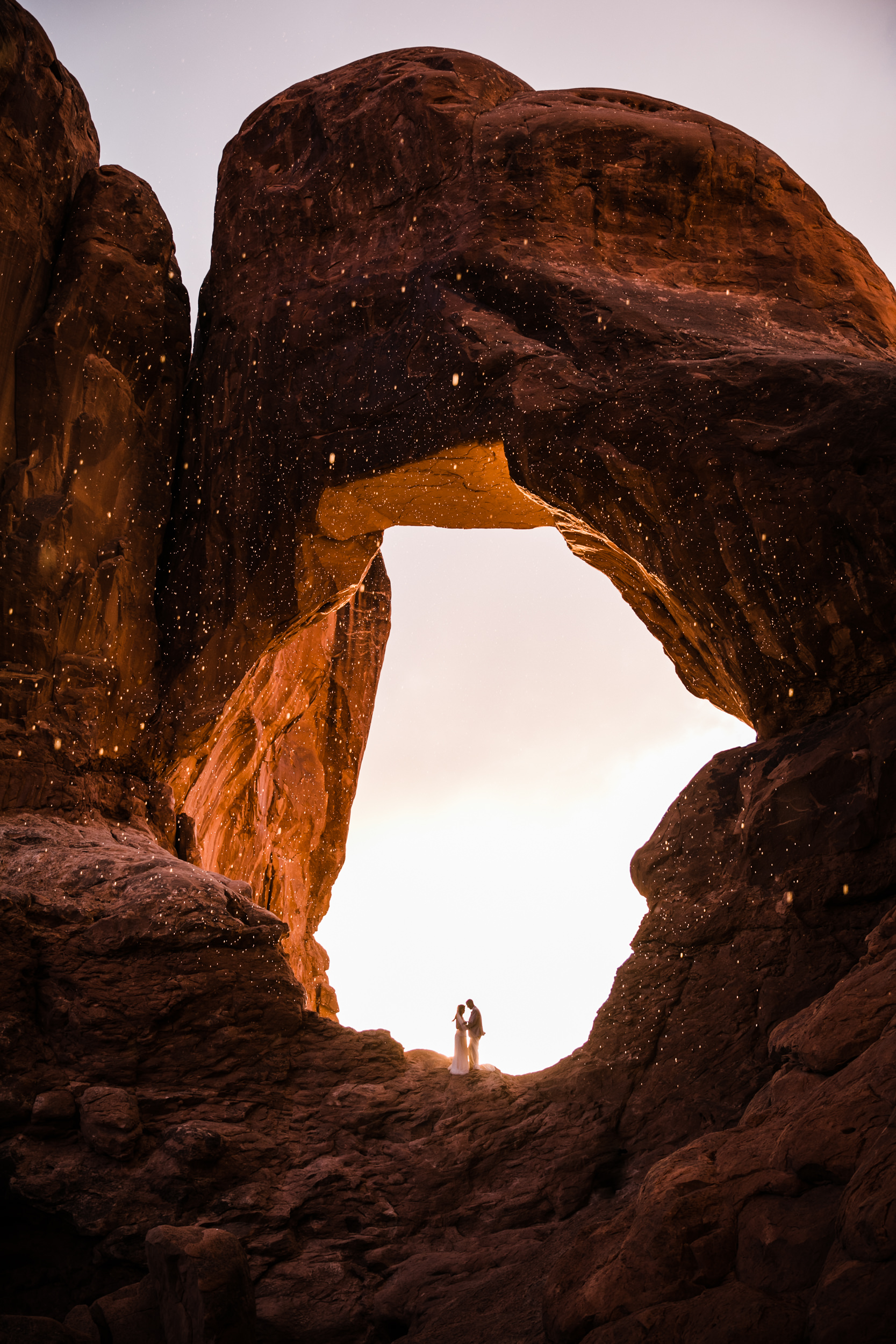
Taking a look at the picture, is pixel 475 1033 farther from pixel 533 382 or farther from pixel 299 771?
pixel 299 771

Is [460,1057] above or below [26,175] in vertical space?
below

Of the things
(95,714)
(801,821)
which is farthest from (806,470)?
(95,714)

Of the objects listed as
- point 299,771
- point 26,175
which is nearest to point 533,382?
point 26,175

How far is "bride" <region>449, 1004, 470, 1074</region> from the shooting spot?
34.1ft

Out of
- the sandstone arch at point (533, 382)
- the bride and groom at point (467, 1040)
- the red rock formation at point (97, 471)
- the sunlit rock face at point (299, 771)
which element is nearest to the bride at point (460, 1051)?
the bride and groom at point (467, 1040)

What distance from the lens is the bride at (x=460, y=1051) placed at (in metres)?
10.4

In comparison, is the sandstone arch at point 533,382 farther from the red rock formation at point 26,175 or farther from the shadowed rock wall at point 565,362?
the red rock formation at point 26,175

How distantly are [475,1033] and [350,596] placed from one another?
784 cm

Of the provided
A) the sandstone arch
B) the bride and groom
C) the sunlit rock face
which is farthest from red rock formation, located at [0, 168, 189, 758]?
the bride and groom

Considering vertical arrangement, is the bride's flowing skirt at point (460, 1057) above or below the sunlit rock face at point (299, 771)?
below

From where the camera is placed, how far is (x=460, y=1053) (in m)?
10.7

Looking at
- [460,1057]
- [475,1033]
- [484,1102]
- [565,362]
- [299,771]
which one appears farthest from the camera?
[299,771]

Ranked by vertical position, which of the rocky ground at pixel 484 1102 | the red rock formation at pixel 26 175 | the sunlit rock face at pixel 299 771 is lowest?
the rocky ground at pixel 484 1102

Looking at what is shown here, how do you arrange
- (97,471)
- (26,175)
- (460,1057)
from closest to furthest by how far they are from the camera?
(460,1057), (97,471), (26,175)
